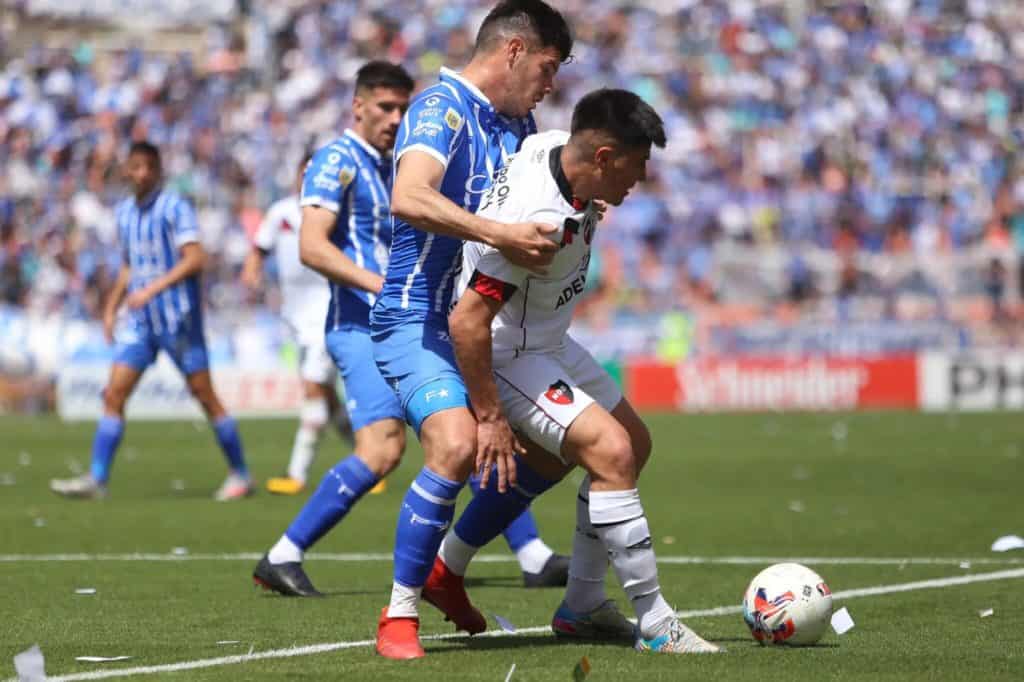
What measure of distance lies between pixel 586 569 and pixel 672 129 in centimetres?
2657

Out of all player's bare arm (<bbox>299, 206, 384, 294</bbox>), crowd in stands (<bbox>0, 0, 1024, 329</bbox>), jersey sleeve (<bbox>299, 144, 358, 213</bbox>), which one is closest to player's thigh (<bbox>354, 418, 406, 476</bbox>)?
player's bare arm (<bbox>299, 206, 384, 294</bbox>)

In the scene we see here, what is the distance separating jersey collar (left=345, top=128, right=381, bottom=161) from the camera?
889 cm

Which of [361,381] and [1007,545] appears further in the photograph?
[1007,545]

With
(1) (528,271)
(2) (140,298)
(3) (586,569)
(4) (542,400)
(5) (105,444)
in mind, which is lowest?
(5) (105,444)

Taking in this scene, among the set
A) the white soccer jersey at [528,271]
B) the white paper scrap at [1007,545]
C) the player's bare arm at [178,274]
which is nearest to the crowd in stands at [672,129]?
the player's bare arm at [178,274]

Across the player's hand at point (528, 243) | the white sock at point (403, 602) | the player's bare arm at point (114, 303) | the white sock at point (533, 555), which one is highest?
the player's hand at point (528, 243)

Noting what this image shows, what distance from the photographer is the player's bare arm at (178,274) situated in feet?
41.8

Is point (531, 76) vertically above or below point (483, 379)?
above

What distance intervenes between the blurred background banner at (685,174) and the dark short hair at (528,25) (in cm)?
1897

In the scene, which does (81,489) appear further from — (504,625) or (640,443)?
(640,443)

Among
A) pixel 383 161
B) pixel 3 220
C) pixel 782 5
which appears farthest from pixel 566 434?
pixel 782 5

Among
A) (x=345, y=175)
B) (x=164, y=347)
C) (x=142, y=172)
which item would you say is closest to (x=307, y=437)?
(x=164, y=347)

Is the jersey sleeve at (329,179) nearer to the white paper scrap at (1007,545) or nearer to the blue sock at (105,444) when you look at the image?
the white paper scrap at (1007,545)

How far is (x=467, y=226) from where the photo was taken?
575 cm
